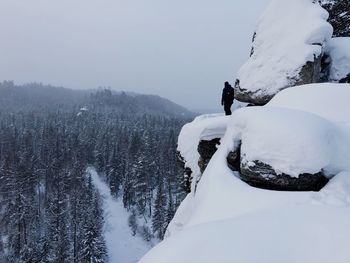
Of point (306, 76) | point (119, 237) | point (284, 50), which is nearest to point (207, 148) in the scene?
point (306, 76)

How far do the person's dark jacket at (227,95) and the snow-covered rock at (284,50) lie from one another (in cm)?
68

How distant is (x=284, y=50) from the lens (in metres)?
15.1

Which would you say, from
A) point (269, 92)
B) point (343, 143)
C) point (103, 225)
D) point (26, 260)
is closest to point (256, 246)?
point (343, 143)

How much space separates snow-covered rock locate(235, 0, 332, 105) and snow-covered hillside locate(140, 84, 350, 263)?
2.37 meters

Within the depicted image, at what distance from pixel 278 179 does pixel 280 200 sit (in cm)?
96

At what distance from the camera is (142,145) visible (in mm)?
87188

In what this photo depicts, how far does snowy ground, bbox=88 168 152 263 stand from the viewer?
2376 inches

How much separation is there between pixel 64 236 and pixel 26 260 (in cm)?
807

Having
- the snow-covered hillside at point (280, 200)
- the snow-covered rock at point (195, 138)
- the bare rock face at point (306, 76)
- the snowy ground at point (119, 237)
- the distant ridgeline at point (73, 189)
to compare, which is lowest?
the snowy ground at point (119, 237)

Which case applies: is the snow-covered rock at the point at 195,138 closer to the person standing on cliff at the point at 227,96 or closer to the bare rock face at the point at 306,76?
the person standing on cliff at the point at 227,96

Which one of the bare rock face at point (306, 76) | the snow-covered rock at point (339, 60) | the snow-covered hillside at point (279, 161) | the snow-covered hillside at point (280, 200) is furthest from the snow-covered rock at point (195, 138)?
the snow-covered rock at point (339, 60)

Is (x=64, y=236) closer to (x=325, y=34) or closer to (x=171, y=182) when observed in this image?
(x=171, y=182)

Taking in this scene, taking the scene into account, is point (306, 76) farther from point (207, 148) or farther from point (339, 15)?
point (339, 15)

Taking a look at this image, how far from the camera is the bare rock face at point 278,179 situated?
8.24m
